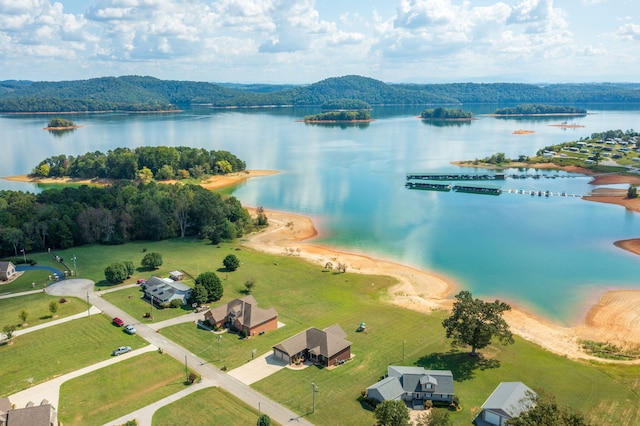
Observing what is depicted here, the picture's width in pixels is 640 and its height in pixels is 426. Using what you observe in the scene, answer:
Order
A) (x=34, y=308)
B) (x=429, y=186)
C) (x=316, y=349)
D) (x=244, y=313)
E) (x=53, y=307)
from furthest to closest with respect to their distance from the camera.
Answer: (x=429, y=186)
(x=34, y=308)
(x=53, y=307)
(x=244, y=313)
(x=316, y=349)

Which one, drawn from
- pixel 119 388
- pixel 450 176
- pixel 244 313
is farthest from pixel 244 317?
pixel 450 176

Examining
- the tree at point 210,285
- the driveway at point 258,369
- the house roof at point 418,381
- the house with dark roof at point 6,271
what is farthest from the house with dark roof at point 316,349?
the house with dark roof at point 6,271

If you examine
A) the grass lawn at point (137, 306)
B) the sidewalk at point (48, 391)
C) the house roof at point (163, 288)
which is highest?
the house roof at point (163, 288)

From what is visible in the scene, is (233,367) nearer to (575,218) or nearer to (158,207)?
(158,207)

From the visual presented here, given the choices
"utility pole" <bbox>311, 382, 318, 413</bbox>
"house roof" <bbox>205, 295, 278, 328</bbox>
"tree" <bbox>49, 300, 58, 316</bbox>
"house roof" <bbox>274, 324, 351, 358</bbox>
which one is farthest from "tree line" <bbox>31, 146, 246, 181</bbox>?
"utility pole" <bbox>311, 382, 318, 413</bbox>

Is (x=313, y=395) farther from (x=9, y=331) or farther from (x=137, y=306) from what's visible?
(x=9, y=331)

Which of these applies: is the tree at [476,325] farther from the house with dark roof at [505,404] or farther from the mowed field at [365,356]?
the house with dark roof at [505,404]
